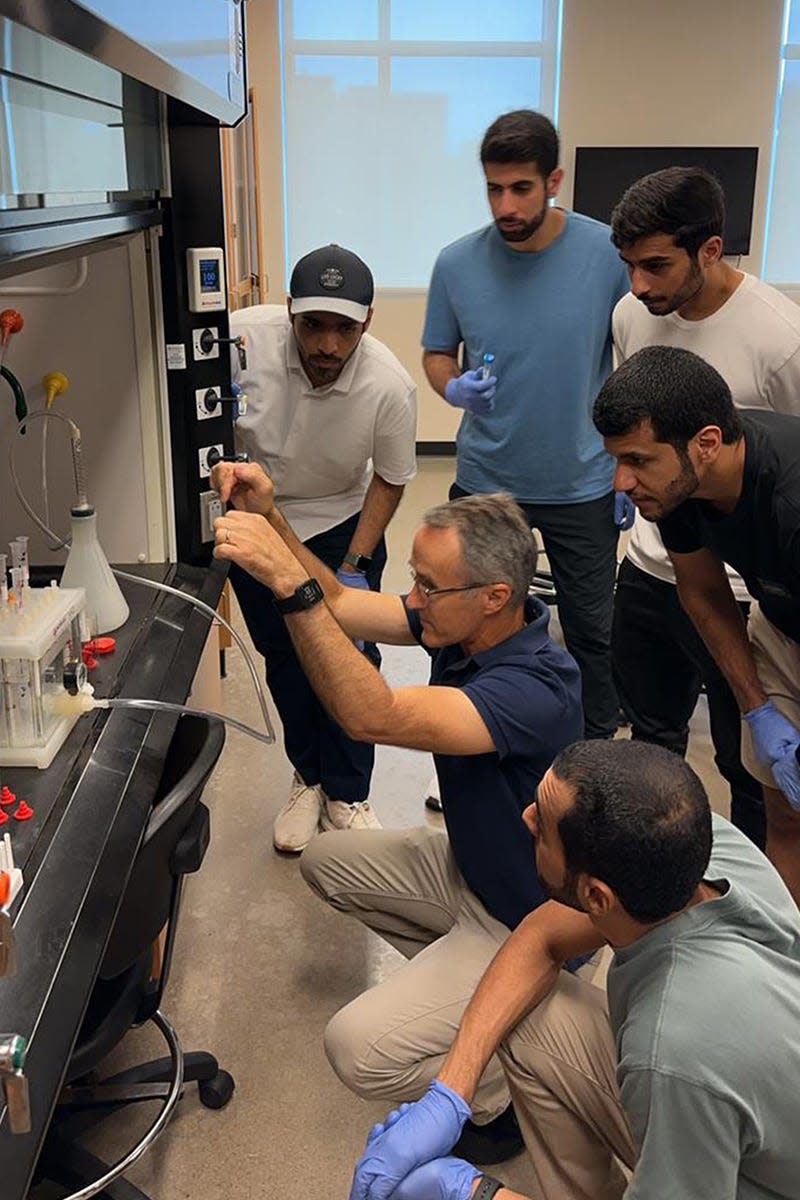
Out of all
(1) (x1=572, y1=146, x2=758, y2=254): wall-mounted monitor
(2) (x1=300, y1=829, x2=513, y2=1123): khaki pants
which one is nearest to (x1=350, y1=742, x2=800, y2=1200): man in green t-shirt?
(2) (x1=300, y1=829, x2=513, y2=1123): khaki pants

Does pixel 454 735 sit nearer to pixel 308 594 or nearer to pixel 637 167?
pixel 308 594

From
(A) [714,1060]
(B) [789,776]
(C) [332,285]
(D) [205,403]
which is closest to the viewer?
(A) [714,1060]

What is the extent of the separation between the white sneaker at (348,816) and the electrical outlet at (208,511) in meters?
0.72

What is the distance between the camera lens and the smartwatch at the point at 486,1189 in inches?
46.7

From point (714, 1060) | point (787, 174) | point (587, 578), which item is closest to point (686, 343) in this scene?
point (587, 578)

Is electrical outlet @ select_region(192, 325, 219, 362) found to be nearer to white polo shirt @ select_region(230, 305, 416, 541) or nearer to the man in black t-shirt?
white polo shirt @ select_region(230, 305, 416, 541)

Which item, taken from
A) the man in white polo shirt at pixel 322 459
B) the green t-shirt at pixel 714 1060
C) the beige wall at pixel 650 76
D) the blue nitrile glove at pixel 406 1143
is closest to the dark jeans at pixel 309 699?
the man in white polo shirt at pixel 322 459

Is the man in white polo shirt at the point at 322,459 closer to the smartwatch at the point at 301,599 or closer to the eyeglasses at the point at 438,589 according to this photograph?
the eyeglasses at the point at 438,589

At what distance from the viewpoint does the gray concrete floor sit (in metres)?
1.68

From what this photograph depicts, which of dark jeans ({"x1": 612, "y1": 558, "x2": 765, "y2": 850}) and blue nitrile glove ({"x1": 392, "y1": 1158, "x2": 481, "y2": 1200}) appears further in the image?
dark jeans ({"x1": 612, "y1": 558, "x2": 765, "y2": 850})

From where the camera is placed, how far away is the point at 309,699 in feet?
8.20

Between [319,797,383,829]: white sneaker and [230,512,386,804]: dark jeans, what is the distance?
0.06 feet

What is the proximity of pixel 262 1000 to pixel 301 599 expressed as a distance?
981 mm

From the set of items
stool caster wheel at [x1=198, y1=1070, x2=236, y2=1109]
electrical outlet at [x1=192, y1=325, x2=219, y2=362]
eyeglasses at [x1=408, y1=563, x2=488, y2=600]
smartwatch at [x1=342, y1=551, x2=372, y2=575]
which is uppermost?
electrical outlet at [x1=192, y1=325, x2=219, y2=362]
